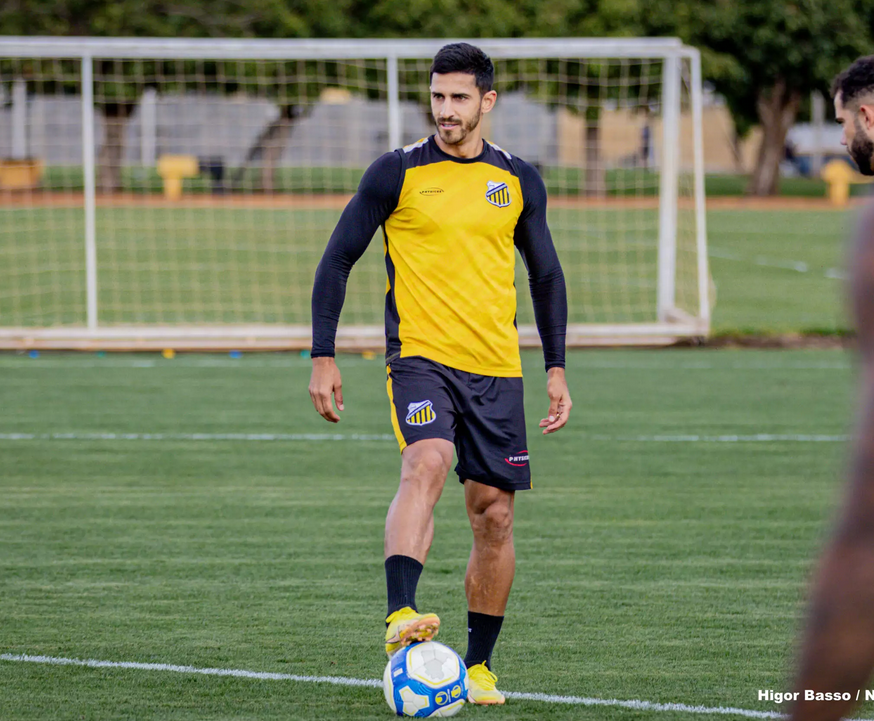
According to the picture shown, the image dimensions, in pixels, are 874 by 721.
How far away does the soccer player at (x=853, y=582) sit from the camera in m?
1.72

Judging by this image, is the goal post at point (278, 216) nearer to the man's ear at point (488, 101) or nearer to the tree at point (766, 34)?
the tree at point (766, 34)

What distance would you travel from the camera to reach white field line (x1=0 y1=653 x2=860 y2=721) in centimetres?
425

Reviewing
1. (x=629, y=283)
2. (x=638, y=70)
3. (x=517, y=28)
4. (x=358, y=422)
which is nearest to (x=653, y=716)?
(x=358, y=422)

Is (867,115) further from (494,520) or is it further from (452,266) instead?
(494,520)

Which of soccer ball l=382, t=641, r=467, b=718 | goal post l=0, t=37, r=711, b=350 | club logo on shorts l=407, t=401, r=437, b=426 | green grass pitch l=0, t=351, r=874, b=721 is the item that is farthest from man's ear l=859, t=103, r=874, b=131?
goal post l=0, t=37, r=711, b=350

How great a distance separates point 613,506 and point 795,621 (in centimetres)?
211

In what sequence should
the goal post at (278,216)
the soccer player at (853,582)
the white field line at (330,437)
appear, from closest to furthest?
1. the soccer player at (853,582)
2. the white field line at (330,437)
3. the goal post at (278,216)

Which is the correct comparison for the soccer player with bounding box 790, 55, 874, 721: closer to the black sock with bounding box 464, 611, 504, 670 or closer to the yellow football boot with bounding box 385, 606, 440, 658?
the yellow football boot with bounding box 385, 606, 440, 658

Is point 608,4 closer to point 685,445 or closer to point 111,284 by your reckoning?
point 111,284

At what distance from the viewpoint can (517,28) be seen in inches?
1485

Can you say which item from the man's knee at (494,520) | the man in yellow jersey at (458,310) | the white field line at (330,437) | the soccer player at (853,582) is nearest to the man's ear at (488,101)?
the man in yellow jersey at (458,310)

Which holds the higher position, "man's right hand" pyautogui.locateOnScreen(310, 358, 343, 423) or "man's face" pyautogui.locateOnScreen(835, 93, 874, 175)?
"man's face" pyautogui.locateOnScreen(835, 93, 874, 175)

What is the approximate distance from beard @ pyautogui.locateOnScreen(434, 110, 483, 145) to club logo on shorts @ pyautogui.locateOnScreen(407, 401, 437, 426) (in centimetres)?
91

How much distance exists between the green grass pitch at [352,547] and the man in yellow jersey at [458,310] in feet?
1.75
